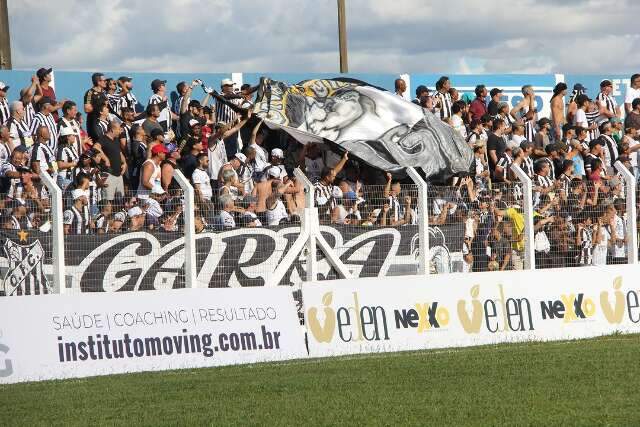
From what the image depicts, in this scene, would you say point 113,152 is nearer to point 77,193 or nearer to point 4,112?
point 4,112

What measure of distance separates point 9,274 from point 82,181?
5.35 feet

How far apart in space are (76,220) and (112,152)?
103 inches

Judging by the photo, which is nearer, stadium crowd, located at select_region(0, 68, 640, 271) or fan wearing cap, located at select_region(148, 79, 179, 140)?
stadium crowd, located at select_region(0, 68, 640, 271)

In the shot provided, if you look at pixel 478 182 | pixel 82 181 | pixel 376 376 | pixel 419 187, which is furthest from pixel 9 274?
pixel 478 182

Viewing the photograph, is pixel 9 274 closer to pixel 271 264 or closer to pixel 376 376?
pixel 271 264

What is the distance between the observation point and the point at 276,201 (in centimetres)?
1545

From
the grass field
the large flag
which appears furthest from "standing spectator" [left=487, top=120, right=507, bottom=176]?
the grass field

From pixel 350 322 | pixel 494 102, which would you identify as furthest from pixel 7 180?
pixel 494 102

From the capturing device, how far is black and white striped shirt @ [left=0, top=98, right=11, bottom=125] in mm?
16531

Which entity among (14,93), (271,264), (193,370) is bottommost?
(193,370)

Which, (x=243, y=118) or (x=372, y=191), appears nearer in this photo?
(x=372, y=191)

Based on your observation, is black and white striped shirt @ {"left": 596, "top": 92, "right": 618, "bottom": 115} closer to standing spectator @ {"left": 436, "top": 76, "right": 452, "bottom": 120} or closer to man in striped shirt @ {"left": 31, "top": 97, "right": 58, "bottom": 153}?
standing spectator @ {"left": 436, "top": 76, "right": 452, "bottom": 120}

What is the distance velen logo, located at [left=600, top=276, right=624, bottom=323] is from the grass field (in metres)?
2.77

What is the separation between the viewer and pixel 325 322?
15227 millimetres
